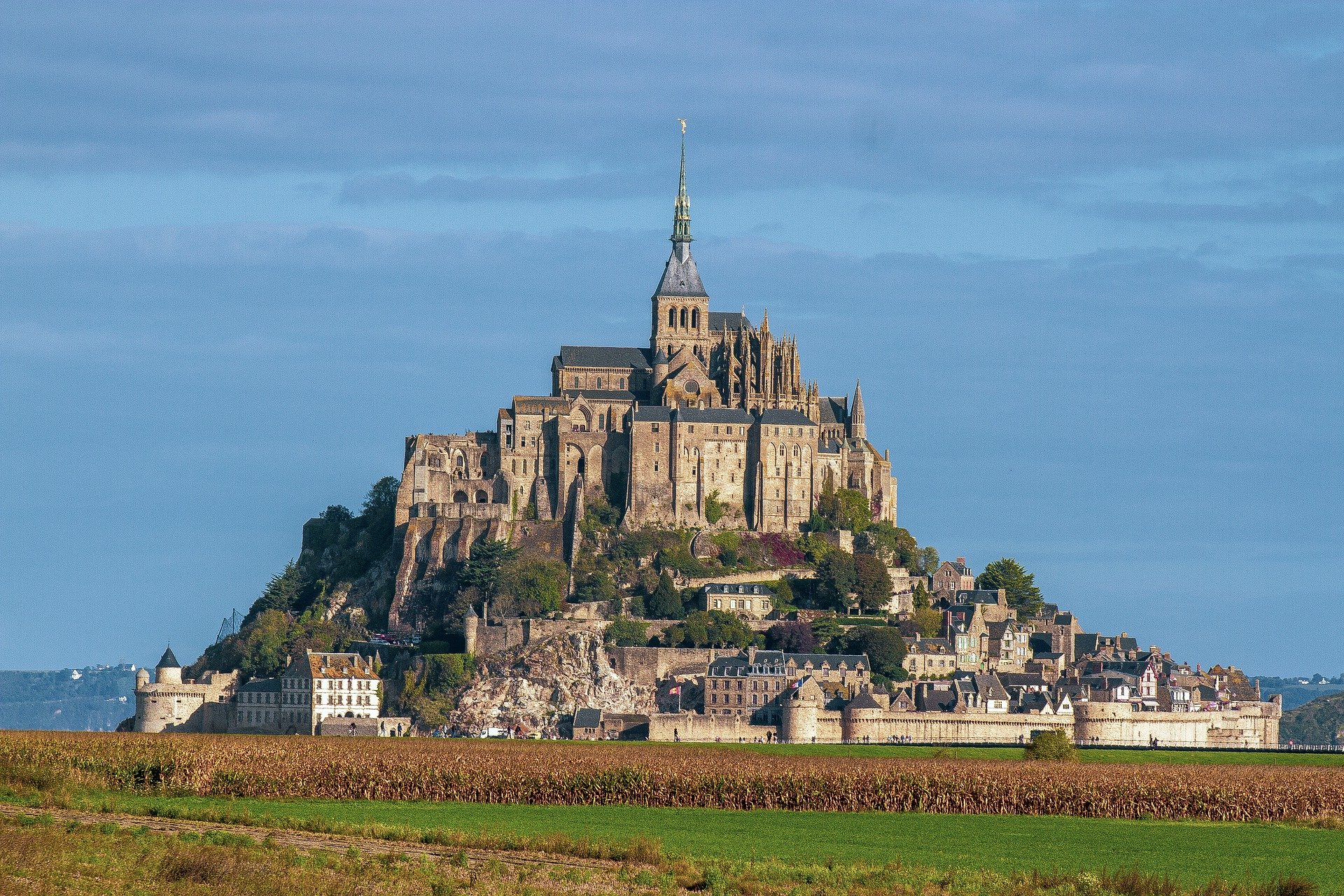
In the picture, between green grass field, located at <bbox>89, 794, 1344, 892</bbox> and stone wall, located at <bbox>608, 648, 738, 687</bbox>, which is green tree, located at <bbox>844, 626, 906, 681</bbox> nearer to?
stone wall, located at <bbox>608, 648, 738, 687</bbox>

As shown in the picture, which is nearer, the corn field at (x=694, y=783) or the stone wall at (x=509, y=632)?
the corn field at (x=694, y=783)

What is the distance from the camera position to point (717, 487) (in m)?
121

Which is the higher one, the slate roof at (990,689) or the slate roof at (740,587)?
the slate roof at (740,587)

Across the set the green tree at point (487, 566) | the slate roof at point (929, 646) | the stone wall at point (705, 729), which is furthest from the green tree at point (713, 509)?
the stone wall at point (705, 729)

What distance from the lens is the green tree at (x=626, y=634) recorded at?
112 metres

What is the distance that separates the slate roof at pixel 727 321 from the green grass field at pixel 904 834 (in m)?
73.3

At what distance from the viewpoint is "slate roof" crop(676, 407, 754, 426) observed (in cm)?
12081

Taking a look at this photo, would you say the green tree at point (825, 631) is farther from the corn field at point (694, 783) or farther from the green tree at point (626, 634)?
the corn field at point (694, 783)

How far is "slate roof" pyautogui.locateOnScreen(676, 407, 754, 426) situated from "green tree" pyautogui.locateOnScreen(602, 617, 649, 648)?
12408 millimetres

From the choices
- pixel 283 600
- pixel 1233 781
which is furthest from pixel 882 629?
pixel 1233 781

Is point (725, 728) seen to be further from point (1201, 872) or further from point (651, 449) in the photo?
point (1201, 872)

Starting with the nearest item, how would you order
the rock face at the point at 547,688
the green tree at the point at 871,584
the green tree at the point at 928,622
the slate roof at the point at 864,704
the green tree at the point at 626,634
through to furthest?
the slate roof at the point at 864,704 → the rock face at the point at 547,688 → the green tree at the point at 626,634 → the green tree at the point at 871,584 → the green tree at the point at 928,622

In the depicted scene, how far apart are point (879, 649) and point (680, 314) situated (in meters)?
26.1

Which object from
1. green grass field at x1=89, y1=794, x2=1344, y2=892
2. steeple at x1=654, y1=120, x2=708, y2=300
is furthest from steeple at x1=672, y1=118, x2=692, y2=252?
green grass field at x1=89, y1=794, x2=1344, y2=892
